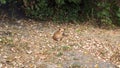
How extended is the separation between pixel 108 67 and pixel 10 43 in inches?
81.2

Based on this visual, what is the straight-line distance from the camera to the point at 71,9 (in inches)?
399

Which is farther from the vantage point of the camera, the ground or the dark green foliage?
the dark green foliage

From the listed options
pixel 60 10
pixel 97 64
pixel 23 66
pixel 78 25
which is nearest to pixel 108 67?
pixel 97 64

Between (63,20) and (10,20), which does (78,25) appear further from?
(10,20)

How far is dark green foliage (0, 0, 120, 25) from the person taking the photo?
9.80 meters

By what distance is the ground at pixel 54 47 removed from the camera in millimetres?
6859

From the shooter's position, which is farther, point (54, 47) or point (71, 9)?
point (71, 9)

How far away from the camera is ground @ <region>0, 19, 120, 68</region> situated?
6859 mm

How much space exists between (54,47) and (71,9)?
2.77 meters

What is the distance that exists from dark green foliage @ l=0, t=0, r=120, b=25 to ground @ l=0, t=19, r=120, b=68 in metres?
0.58

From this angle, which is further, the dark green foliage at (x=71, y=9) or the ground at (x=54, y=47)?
the dark green foliage at (x=71, y=9)

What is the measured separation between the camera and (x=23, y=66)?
662 cm

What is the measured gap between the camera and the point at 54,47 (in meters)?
7.57

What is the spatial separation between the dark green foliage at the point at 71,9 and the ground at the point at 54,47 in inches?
23.0
